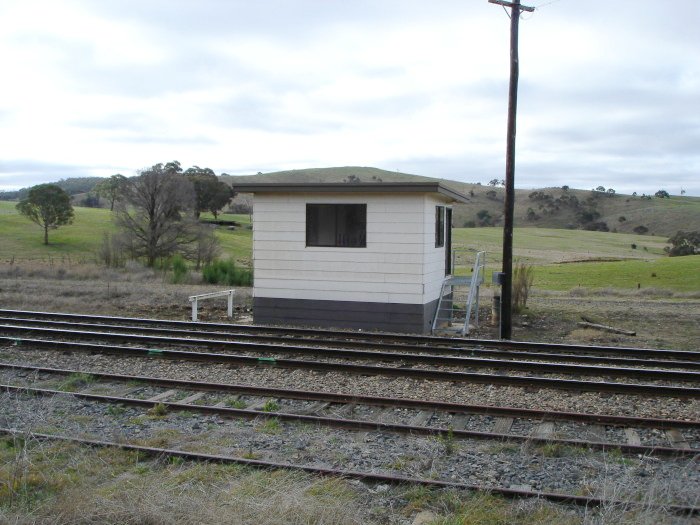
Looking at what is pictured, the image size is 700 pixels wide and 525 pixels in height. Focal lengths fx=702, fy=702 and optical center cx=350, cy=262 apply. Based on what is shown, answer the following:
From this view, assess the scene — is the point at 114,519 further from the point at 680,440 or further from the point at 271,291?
the point at 271,291

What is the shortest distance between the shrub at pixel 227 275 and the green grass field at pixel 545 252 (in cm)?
669

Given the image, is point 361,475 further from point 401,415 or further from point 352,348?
point 352,348

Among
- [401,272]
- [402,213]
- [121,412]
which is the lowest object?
[121,412]

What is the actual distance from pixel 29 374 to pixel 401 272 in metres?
7.55

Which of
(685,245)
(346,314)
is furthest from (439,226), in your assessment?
(685,245)

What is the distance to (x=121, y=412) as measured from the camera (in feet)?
27.6

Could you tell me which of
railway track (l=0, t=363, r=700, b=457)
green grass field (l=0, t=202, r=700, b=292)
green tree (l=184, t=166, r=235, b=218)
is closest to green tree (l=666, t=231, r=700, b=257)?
green grass field (l=0, t=202, r=700, b=292)

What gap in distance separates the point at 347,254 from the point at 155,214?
2386 cm

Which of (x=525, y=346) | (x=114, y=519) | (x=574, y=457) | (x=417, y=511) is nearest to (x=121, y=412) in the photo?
(x=114, y=519)

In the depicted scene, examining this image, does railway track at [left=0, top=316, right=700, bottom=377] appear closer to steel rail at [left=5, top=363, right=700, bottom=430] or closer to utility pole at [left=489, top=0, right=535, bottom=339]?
utility pole at [left=489, top=0, right=535, bottom=339]

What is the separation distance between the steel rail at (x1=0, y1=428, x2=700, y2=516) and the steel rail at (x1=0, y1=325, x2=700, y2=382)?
5.03m

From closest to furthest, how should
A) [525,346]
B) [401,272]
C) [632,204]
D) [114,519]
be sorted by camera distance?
[114,519] → [525,346] → [401,272] → [632,204]

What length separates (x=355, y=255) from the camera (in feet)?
50.0

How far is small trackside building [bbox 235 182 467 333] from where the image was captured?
14.9 meters
